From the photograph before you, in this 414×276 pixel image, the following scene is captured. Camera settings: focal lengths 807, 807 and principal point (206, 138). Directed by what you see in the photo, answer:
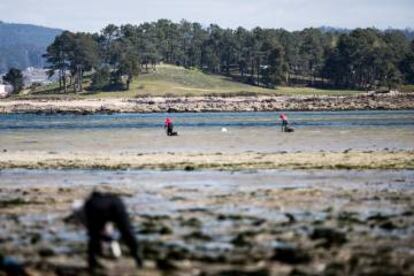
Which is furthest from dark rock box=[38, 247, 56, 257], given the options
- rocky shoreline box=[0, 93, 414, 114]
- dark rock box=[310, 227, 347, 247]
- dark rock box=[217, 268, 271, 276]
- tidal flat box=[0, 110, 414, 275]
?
rocky shoreline box=[0, 93, 414, 114]

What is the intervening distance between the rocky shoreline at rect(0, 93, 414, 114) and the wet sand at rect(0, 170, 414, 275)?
10917 centimetres

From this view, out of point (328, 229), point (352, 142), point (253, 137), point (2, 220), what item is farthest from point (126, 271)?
point (253, 137)

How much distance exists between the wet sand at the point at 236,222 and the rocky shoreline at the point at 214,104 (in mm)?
109170

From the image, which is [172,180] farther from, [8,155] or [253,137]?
[253,137]

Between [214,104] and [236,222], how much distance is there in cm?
13092

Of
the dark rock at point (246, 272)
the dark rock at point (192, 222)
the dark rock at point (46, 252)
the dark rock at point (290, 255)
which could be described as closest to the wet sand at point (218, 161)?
the dark rock at point (192, 222)

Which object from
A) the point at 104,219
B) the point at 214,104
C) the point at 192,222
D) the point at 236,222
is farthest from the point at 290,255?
the point at 214,104

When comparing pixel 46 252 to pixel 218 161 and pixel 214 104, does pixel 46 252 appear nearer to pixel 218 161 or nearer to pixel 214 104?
pixel 218 161

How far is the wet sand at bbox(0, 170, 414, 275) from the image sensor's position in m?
17.1

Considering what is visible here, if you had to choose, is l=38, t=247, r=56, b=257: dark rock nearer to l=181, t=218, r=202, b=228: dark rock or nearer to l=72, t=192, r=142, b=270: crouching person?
l=72, t=192, r=142, b=270: crouching person

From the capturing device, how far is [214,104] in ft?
502

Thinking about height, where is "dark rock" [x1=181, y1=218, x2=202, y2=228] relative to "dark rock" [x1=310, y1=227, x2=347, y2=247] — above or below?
below

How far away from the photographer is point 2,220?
2375 cm

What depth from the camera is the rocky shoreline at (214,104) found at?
144m
